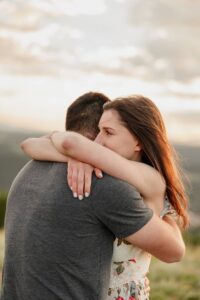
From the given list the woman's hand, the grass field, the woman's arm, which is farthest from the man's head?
the grass field

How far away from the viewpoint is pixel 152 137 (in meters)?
2.60

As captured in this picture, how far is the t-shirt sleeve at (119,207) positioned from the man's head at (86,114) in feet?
2.17

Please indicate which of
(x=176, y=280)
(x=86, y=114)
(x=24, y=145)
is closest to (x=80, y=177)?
(x=24, y=145)

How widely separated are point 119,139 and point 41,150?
0.98 feet

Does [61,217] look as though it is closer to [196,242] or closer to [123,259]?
[123,259]

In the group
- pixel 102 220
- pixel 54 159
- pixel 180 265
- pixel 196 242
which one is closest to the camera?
pixel 102 220

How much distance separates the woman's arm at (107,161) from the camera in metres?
2.32

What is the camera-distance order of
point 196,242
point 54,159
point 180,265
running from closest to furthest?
point 54,159, point 180,265, point 196,242

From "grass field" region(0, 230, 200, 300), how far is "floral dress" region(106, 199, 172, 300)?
3.54 metres

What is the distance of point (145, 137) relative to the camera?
2.58 meters

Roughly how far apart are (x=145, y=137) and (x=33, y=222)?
1.79 ft

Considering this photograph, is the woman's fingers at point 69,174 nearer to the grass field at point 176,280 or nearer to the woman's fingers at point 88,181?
the woman's fingers at point 88,181

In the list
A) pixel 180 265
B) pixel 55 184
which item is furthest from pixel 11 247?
pixel 180 265

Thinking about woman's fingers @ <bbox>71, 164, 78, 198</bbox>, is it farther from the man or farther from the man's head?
the man's head
